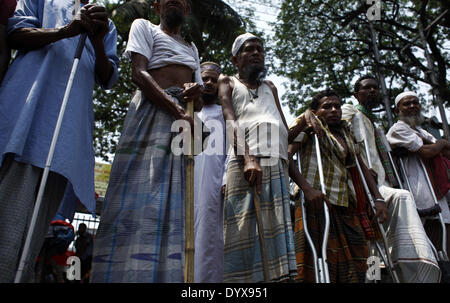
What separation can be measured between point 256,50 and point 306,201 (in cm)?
143

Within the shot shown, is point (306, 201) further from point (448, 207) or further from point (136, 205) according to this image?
point (448, 207)

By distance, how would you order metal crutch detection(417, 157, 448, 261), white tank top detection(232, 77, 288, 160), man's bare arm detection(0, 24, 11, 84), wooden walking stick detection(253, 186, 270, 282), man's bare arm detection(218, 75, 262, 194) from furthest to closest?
metal crutch detection(417, 157, 448, 261)
white tank top detection(232, 77, 288, 160)
man's bare arm detection(218, 75, 262, 194)
wooden walking stick detection(253, 186, 270, 282)
man's bare arm detection(0, 24, 11, 84)

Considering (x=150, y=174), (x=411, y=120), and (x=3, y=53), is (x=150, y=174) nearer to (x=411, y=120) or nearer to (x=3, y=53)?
(x=3, y=53)

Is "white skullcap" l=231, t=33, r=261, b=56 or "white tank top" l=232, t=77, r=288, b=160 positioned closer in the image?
"white tank top" l=232, t=77, r=288, b=160

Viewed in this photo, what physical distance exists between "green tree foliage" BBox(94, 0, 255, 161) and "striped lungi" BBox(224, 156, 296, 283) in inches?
330

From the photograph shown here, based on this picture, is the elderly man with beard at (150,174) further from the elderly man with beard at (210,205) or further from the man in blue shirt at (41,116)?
the elderly man with beard at (210,205)

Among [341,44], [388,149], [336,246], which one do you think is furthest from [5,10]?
[341,44]

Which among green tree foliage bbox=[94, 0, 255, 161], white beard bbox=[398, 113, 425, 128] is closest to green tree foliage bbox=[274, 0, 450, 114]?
green tree foliage bbox=[94, 0, 255, 161]

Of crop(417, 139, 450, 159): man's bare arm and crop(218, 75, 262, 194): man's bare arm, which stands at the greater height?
crop(417, 139, 450, 159): man's bare arm

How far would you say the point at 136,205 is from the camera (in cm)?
244

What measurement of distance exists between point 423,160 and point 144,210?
3.98 metres

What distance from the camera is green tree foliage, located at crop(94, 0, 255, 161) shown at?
11.8 m

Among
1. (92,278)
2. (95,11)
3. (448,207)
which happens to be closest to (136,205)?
(92,278)

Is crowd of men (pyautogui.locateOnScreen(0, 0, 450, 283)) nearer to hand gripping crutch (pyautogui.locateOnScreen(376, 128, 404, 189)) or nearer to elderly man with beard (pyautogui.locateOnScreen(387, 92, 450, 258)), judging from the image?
elderly man with beard (pyautogui.locateOnScreen(387, 92, 450, 258))
